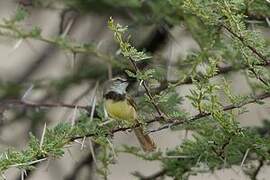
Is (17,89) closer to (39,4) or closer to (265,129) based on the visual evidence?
(39,4)

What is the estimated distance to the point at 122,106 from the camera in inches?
79.5

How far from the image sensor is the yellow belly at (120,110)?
194cm

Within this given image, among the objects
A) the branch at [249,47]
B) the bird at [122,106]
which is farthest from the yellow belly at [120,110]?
the branch at [249,47]

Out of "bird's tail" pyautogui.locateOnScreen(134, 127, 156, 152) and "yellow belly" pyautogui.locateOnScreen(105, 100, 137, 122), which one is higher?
"yellow belly" pyautogui.locateOnScreen(105, 100, 137, 122)

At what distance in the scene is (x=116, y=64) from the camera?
237cm

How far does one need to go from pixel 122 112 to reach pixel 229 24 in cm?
57

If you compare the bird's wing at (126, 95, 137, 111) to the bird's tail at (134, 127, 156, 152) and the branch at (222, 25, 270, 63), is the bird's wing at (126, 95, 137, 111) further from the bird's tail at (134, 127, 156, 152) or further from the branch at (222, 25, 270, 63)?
the branch at (222, 25, 270, 63)

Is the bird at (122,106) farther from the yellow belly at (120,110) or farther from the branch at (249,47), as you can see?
the branch at (249,47)

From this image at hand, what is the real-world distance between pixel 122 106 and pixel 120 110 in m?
0.02

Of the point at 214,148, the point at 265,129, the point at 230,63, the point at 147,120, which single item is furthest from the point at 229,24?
the point at 265,129

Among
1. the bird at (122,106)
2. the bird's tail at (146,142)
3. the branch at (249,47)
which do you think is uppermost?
the branch at (249,47)

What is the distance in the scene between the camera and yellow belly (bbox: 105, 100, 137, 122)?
6.36ft

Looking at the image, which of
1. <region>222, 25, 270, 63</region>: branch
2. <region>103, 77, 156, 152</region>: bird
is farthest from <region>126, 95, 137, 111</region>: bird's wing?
<region>222, 25, 270, 63</region>: branch

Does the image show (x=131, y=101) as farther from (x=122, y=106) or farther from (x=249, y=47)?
(x=249, y=47)
